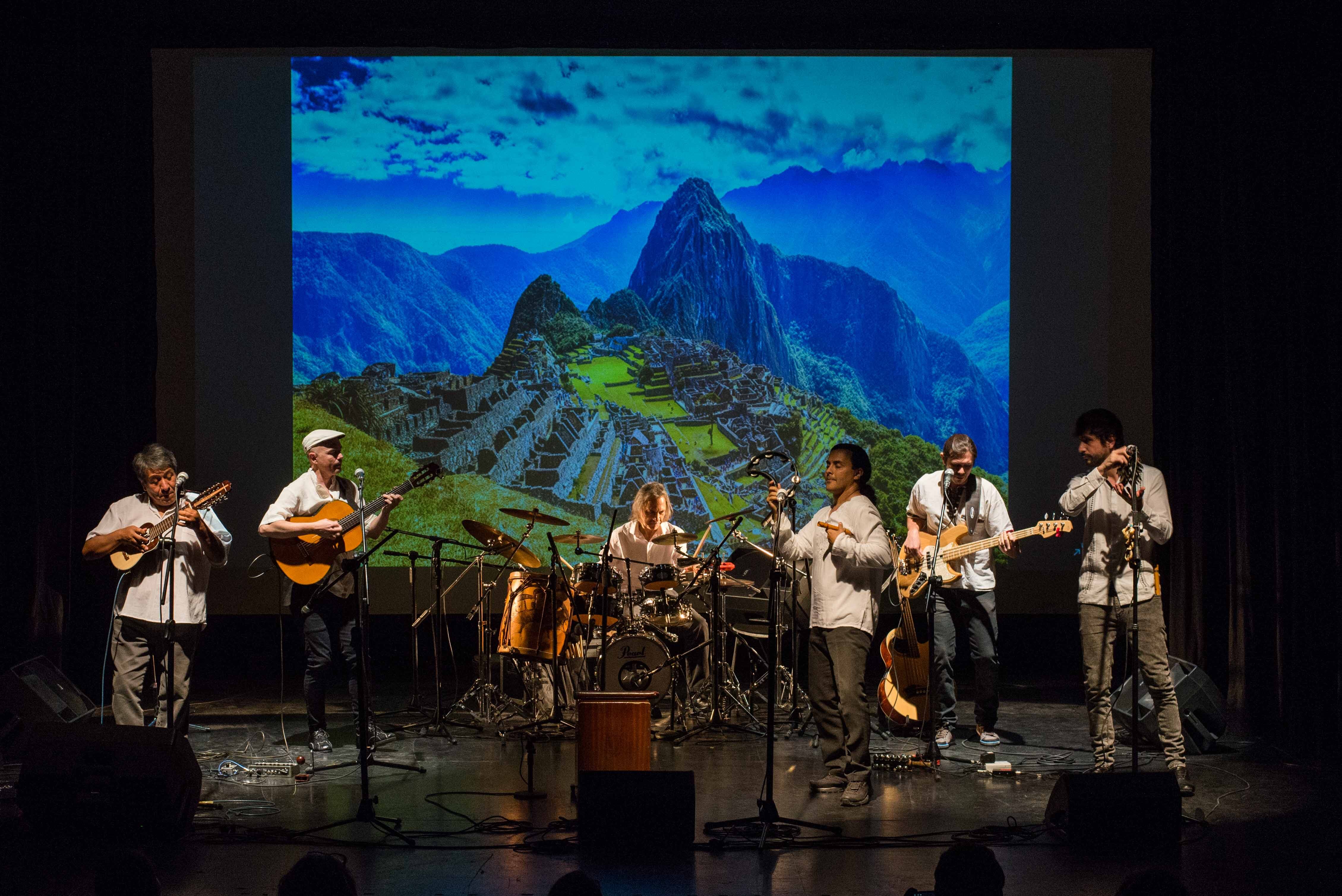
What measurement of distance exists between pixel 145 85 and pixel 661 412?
14.5ft

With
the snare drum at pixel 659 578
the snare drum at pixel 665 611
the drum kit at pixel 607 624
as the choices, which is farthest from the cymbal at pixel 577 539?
the snare drum at pixel 665 611

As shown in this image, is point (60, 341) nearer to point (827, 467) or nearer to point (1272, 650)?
point (827, 467)

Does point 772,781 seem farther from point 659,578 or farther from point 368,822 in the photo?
point 659,578

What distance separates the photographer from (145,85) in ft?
25.8

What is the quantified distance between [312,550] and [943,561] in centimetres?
359

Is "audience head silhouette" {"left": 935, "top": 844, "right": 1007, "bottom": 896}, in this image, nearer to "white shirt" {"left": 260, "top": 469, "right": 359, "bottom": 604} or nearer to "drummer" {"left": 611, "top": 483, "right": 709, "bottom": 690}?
"white shirt" {"left": 260, "top": 469, "right": 359, "bottom": 604}

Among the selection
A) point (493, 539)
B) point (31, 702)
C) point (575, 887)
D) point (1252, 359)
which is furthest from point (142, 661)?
point (1252, 359)

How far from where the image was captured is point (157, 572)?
5.39 metres

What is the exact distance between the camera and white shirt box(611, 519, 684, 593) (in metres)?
7.25

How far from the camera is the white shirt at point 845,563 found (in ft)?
16.8

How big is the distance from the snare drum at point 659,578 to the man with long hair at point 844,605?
1.49m


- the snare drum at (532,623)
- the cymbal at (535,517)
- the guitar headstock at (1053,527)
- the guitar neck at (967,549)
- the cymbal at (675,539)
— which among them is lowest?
the snare drum at (532,623)

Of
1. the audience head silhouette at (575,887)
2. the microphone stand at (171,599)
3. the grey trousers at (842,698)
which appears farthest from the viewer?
the grey trousers at (842,698)

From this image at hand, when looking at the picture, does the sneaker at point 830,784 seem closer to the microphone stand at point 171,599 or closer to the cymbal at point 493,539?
the cymbal at point 493,539
